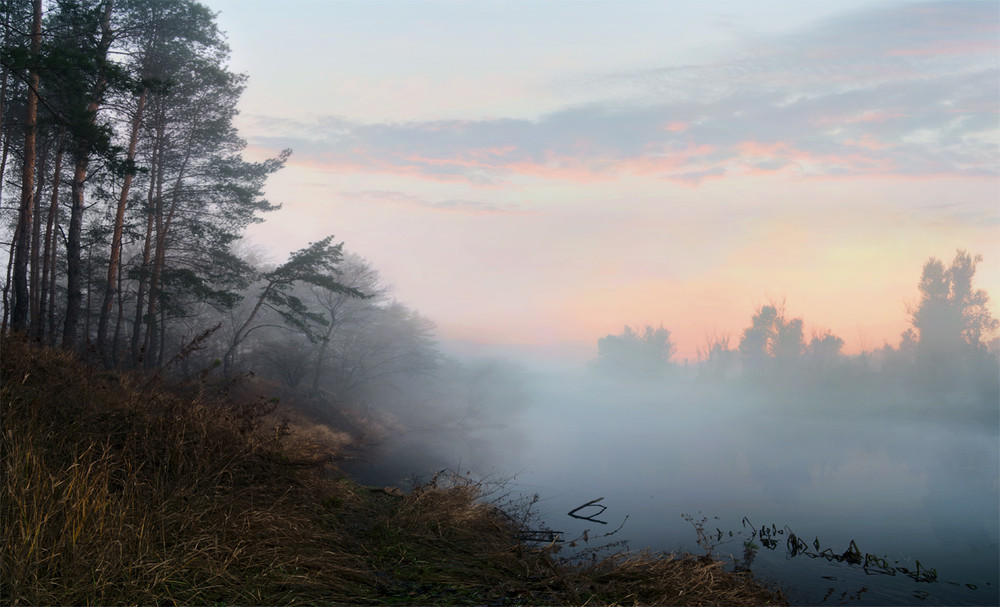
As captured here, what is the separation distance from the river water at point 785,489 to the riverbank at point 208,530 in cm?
532

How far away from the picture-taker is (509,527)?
36.2ft

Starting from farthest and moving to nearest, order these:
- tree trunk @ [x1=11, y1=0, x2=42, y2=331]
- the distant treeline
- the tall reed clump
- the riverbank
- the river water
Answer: the distant treeline, tree trunk @ [x1=11, y1=0, x2=42, y2=331], the river water, the riverbank, the tall reed clump

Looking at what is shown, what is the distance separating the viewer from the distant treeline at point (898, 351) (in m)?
53.7

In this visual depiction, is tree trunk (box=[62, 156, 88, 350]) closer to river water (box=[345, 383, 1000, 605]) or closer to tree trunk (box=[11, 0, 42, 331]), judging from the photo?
tree trunk (box=[11, 0, 42, 331])

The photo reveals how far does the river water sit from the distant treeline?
19.2 ft

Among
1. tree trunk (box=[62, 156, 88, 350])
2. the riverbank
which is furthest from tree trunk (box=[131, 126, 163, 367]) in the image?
the riverbank

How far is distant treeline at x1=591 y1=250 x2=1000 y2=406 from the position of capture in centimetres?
5372

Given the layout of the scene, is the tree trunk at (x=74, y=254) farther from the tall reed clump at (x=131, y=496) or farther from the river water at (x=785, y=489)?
the river water at (x=785, y=489)

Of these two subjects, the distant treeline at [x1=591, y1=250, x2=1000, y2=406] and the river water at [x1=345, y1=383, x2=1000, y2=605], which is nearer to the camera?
the river water at [x1=345, y1=383, x2=1000, y2=605]

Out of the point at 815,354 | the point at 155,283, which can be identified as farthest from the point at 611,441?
the point at 815,354

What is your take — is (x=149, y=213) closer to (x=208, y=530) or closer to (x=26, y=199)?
(x=26, y=199)

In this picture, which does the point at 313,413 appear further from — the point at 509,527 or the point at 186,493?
the point at 186,493

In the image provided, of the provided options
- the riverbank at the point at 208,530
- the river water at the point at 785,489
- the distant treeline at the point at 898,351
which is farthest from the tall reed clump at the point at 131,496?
the distant treeline at the point at 898,351

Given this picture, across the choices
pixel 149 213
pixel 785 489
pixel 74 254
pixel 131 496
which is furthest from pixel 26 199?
pixel 785 489
